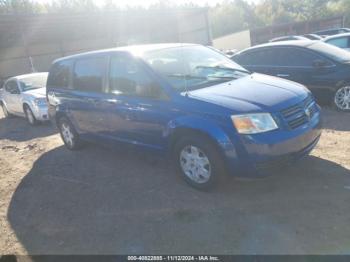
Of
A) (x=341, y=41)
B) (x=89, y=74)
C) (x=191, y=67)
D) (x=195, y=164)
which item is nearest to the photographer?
(x=195, y=164)

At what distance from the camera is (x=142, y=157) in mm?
6371

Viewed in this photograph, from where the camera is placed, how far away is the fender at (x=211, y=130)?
421 cm

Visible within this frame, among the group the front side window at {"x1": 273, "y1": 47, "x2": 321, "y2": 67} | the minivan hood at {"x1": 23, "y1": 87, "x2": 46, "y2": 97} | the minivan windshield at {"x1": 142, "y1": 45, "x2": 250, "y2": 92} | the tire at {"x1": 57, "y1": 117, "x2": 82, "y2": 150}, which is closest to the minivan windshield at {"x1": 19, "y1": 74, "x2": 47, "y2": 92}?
the minivan hood at {"x1": 23, "y1": 87, "x2": 46, "y2": 97}

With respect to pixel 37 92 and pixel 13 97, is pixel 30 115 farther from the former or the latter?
pixel 13 97

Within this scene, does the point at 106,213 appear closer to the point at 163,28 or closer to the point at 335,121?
the point at 335,121

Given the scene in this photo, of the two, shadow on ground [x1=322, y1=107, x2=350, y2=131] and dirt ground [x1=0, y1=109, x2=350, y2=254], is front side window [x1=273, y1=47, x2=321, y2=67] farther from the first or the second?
dirt ground [x1=0, y1=109, x2=350, y2=254]

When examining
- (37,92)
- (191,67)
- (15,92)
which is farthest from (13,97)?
(191,67)

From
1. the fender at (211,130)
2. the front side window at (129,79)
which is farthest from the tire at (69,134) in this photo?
the fender at (211,130)

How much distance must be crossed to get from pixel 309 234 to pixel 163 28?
29134 mm

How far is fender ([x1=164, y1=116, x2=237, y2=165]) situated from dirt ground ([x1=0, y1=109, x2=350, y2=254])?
2.00 ft

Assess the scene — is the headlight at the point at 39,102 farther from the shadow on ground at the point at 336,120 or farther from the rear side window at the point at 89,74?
the shadow on ground at the point at 336,120

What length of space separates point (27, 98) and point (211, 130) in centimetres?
769

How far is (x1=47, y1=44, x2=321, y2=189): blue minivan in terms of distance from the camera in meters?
4.18

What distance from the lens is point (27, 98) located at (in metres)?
10.5
